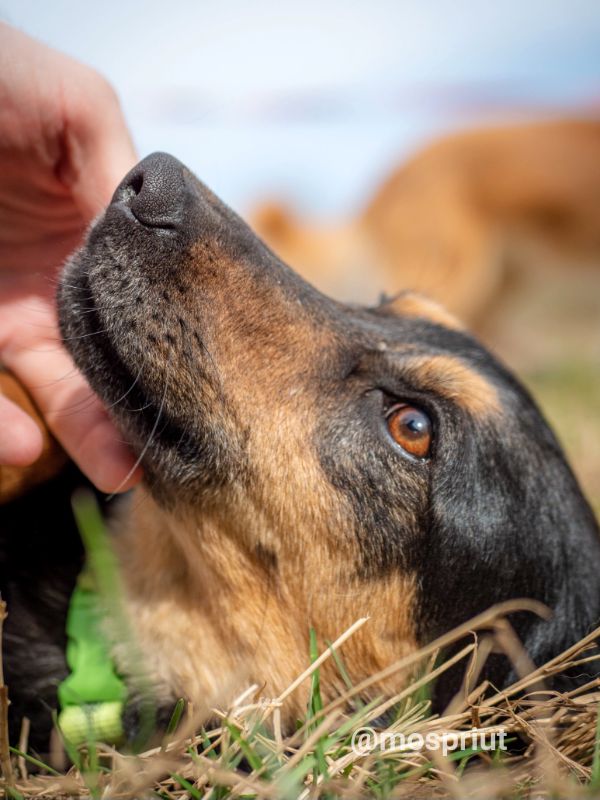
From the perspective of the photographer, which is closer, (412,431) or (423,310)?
(412,431)

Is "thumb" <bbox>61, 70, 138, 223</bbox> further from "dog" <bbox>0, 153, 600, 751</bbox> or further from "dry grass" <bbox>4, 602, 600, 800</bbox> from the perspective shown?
"dry grass" <bbox>4, 602, 600, 800</bbox>

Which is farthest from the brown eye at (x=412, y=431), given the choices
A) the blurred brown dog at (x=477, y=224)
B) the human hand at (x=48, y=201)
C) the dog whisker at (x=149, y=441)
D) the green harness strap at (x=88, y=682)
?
the blurred brown dog at (x=477, y=224)

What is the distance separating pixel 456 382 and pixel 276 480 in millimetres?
690

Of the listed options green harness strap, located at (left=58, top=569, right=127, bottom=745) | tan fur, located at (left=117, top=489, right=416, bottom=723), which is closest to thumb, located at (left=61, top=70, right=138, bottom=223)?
tan fur, located at (left=117, top=489, right=416, bottom=723)

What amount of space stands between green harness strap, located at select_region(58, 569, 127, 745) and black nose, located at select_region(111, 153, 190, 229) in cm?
128

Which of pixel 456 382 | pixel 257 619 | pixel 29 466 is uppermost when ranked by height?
pixel 456 382

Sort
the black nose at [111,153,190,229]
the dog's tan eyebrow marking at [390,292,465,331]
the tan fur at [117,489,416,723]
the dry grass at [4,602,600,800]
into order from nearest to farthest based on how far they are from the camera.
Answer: the dry grass at [4,602,600,800] → the black nose at [111,153,190,229] → the tan fur at [117,489,416,723] → the dog's tan eyebrow marking at [390,292,465,331]

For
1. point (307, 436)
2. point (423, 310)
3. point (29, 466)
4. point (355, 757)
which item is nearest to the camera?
point (355, 757)

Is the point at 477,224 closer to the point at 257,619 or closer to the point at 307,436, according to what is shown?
the point at 307,436

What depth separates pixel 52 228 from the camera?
3.14 m

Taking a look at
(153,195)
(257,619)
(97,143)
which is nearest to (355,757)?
(257,619)

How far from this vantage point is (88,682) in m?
2.55

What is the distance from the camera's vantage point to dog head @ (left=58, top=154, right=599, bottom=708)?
7.72ft

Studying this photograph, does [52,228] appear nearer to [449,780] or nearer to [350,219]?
[449,780]
